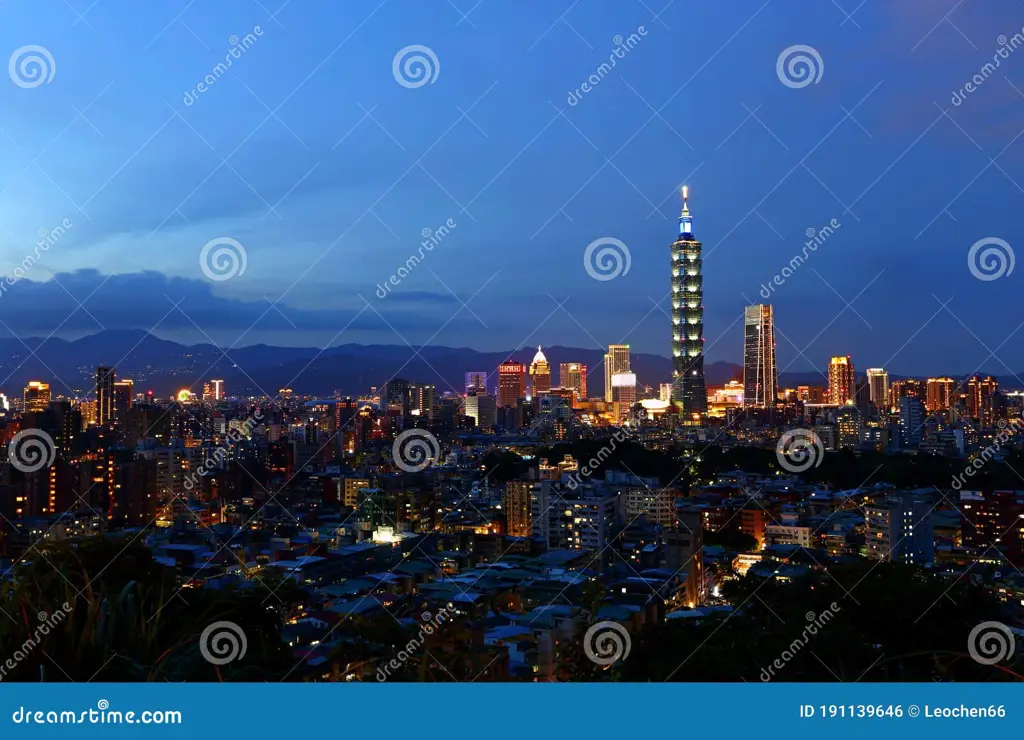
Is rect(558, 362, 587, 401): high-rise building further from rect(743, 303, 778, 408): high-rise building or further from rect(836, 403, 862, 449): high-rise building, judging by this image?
rect(836, 403, 862, 449): high-rise building

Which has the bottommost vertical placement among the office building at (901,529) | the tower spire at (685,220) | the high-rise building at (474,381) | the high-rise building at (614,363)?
the office building at (901,529)

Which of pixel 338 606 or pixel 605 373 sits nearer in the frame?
pixel 338 606

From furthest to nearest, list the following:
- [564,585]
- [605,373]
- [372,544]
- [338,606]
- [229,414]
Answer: [605,373], [229,414], [372,544], [564,585], [338,606]

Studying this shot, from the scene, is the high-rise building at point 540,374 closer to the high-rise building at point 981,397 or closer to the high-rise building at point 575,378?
the high-rise building at point 575,378

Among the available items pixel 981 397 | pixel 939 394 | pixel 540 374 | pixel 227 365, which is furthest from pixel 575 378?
pixel 227 365

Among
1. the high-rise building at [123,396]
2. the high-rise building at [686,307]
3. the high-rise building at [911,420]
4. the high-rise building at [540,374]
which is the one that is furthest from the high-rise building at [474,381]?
the high-rise building at [686,307]
